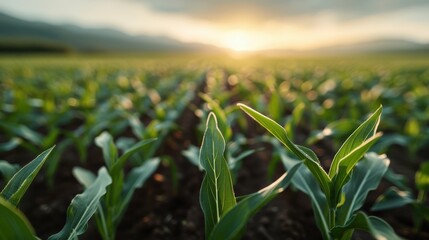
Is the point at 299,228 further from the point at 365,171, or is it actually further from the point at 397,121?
the point at 397,121

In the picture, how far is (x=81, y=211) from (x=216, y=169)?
587 millimetres

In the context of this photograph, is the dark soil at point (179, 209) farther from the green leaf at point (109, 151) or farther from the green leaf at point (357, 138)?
the green leaf at point (357, 138)

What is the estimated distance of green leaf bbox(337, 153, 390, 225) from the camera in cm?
151

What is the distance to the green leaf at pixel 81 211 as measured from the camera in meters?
1.31

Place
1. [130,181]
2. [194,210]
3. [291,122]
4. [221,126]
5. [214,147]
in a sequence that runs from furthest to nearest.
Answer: [291,122] → [194,210] → [221,126] → [130,181] → [214,147]

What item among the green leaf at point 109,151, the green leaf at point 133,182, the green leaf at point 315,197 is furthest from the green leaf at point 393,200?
the green leaf at point 109,151

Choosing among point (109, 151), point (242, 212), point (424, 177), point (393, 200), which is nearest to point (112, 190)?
point (109, 151)

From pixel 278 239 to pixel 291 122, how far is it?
42.5 inches

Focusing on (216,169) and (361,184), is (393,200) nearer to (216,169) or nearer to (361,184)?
(361,184)

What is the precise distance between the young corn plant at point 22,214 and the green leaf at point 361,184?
1.06 meters

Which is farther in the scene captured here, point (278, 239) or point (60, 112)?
point (60, 112)

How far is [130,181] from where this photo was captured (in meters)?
2.02

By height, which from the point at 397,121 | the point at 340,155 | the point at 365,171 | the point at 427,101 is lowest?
the point at 397,121

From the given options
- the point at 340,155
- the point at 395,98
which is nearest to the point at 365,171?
the point at 340,155
